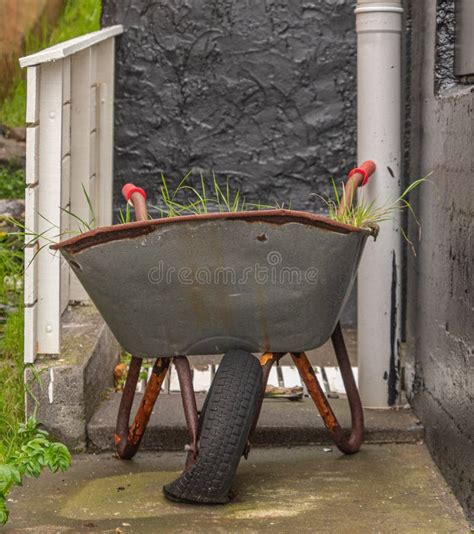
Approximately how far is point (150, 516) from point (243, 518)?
30 centimetres

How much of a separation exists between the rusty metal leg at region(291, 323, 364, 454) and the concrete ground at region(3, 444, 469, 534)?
0.08m

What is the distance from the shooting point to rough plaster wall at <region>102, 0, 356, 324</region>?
638cm

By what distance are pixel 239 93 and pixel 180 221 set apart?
9.85 feet

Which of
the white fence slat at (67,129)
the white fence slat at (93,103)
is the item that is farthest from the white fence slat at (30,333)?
the white fence slat at (93,103)

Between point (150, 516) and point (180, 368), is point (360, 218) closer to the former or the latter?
point (180, 368)

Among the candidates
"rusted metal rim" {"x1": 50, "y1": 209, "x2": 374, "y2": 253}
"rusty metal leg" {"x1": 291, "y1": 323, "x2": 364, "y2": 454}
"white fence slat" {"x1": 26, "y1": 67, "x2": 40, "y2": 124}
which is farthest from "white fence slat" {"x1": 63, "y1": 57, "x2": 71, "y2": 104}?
"rusty metal leg" {"x1": 291, "y1": 323, "x2": 364, "y2": 454}

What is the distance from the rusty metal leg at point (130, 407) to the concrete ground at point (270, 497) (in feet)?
0.31

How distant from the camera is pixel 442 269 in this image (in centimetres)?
414

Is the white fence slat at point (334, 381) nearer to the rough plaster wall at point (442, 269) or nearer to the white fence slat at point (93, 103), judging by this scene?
the rough plaster wall at point (442, 269)

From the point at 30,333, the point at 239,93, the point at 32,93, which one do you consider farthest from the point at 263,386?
the point at 239,93

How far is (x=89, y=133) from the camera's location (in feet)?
17.9

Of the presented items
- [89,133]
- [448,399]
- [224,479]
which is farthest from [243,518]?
[89,133]

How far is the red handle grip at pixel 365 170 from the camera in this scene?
13.9ft

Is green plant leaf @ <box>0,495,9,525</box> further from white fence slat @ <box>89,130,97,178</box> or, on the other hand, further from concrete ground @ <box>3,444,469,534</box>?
white fence slat @ <box>89,130,97,178</box>
